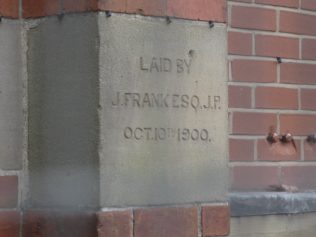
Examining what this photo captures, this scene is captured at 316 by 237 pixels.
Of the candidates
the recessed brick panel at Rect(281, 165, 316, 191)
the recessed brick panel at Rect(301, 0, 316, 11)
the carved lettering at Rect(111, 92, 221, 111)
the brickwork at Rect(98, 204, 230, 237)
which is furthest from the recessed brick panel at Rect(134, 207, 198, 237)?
the recessed brick panel at Rect(301, 0, 316, 11)

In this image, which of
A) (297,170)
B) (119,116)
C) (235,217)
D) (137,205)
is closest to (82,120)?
(119,116)

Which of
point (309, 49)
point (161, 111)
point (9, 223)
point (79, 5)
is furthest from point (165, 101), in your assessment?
point (309, 49)

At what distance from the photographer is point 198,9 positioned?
2.76 m

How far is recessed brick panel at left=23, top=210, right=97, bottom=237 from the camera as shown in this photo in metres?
2.51

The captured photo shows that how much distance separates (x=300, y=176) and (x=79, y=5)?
4.40 ft

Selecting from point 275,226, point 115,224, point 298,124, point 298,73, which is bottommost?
point 275,226

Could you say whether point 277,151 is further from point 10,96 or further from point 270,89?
point 10,96

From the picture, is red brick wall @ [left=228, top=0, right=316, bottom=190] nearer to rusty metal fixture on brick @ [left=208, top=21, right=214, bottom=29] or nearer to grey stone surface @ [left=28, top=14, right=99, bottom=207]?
rusty metal fixture on brick @ [left=208, top=21, right=214, bottom=29]

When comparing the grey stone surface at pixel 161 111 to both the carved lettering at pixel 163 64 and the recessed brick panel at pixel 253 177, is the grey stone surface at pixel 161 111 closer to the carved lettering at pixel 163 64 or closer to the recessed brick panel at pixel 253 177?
the carved lettering at pixel 163 64

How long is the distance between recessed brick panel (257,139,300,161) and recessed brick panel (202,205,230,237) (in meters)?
0.61

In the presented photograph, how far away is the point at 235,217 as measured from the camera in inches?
123

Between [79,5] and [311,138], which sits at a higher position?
[79,5]

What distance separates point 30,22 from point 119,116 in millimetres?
469

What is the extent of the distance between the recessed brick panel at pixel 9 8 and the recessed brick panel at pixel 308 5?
51.7 inches
